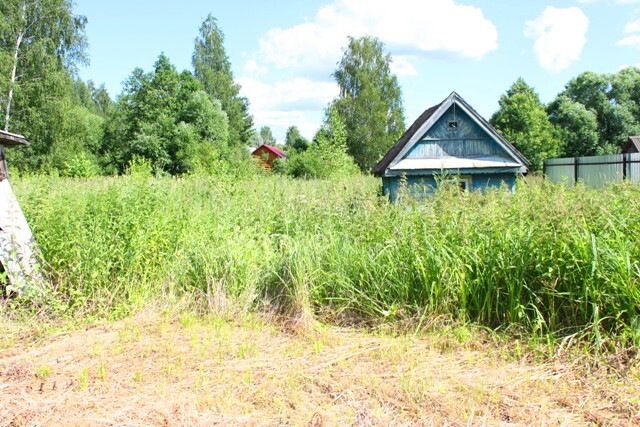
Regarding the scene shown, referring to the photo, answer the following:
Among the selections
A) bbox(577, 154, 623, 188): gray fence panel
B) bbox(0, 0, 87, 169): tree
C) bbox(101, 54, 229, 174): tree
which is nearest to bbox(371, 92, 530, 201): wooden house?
bbox(577, 154, 623, 188): gray fence panel

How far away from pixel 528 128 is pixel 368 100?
Result: 1328 centimetres

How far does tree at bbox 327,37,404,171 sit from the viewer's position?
141 feet

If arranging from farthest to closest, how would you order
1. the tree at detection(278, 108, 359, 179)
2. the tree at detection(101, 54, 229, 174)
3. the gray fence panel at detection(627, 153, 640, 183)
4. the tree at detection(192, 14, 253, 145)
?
the tree at detection(192, 14, 253, 145) → the tree at detection(101, 54, 229, 174) → the tree at detection(278, 108, 359, 179) → the gray fence panel at detection(627, 153, 640, 183)

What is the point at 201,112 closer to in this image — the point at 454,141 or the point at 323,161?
the point at 323,161

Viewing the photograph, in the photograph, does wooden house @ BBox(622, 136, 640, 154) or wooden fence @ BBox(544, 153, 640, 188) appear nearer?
wooden fence @ BBox(544, 153, 640, 188)

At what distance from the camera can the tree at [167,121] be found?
36.4 metres

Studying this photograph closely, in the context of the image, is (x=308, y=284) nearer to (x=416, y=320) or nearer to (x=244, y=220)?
(x=416, y=320)

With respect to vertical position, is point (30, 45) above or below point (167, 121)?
above

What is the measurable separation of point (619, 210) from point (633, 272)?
3.02 ft

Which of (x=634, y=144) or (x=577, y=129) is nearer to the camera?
(x=634, y=144)

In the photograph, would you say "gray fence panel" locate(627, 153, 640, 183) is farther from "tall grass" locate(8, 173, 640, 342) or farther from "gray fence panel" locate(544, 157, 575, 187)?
"tall grass" locate(8, 173, 640, 342)

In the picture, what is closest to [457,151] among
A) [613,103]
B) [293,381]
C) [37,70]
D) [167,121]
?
[293,381]

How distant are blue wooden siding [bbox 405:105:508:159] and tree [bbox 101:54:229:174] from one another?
75.3 feet

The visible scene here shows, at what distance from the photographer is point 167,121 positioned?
120 ft
